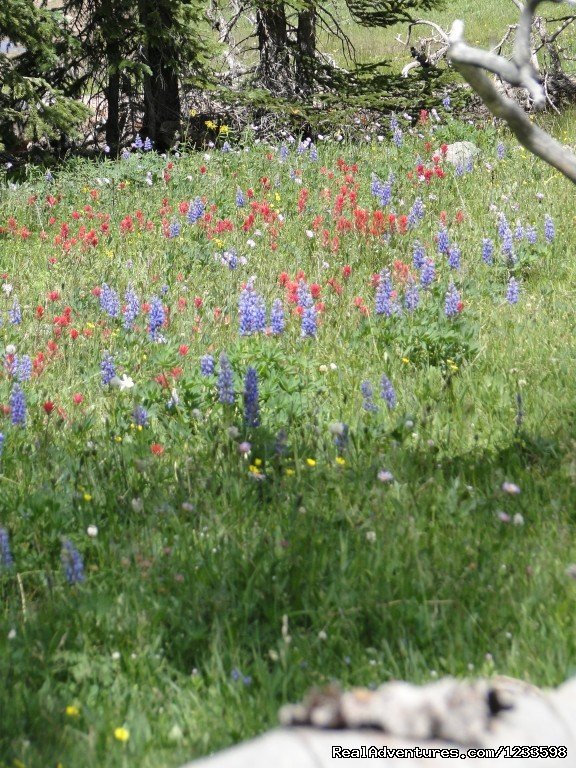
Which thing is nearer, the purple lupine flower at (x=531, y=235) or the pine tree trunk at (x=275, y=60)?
the purple lupine flower at (x=531, y=235)

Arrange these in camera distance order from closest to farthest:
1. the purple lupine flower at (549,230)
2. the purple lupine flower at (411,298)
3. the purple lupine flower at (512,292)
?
the purple lupine flower at (411,298), the purple lupine flower at (512,292), the purple lupine flower at (549,230)

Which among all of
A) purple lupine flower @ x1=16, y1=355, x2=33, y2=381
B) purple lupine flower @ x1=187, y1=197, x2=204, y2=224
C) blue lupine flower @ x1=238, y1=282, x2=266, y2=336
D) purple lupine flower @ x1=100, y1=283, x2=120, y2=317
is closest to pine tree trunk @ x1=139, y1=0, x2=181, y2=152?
purple lupine flower @ x1=187, y1=197, x2=204, y2=224

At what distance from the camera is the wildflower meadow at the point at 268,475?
264cm

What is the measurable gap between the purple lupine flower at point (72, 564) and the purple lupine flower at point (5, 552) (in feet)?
0.87

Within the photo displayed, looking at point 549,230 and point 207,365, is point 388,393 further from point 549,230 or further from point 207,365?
point 549,230

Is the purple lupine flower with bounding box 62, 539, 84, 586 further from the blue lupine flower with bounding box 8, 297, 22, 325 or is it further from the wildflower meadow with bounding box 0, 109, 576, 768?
the blue lupine flower with bounding box 8, 297, 22, 325

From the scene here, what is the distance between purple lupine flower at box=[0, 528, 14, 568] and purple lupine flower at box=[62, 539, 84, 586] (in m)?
0.26

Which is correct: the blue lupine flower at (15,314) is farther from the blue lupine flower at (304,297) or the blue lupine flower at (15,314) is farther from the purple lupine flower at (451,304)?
the purple lupine flower at (451,304)

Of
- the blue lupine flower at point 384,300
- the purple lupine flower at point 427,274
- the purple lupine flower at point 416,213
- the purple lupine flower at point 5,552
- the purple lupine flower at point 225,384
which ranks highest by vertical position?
the purple lupine flower at point 416,213

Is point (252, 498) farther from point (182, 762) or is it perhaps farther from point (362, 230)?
point (362, 230)

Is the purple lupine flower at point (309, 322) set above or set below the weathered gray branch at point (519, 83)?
below

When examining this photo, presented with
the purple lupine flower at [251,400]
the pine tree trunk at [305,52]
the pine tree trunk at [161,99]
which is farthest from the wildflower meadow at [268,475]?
the pine tree trunk at [305,52]

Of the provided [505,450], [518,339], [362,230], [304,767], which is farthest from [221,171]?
[304,767]

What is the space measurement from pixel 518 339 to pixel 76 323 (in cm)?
298
